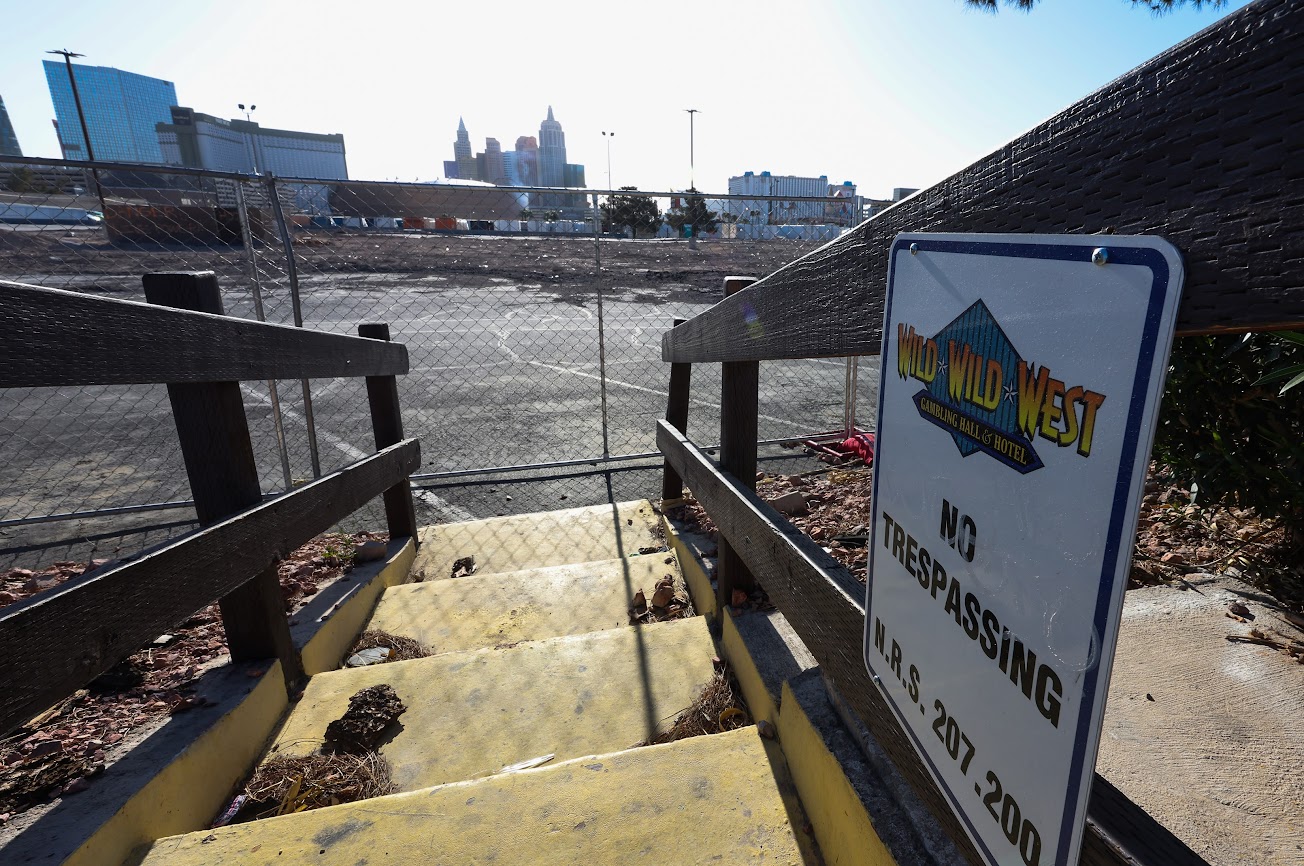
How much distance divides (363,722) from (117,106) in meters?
176

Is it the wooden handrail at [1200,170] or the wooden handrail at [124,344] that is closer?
the wooden handrail at [1200,170]

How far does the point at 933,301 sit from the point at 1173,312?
38 centimetres

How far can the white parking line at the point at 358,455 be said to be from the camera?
5262 millimetres

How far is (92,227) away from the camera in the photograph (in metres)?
4.76

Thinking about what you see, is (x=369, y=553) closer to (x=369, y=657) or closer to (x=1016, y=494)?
(x=369, y=657)

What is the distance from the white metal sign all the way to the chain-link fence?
446 cm

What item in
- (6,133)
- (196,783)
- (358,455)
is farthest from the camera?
(6,133)

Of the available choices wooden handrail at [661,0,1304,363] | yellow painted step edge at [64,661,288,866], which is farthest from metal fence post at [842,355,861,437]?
wooden handrail at [661,0,1304,363]

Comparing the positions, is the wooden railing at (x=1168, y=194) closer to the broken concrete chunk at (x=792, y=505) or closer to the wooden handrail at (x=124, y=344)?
the wooden handrail at (x=124, y=344)

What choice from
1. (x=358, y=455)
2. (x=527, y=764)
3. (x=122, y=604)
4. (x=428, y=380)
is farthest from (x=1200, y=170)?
(x=428, y=380)

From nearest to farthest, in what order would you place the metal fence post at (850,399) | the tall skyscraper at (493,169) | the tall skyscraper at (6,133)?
the metal fence post at (850,399), the tall skyscraper at (6,133), the tall skyscraper at (493,169)

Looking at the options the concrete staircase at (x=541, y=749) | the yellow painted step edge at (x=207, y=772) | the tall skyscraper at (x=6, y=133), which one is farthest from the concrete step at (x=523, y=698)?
the tall skyscraper at (x=6, y=133)

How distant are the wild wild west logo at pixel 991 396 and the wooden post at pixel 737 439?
154 centimetres

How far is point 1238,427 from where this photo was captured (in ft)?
7.54
